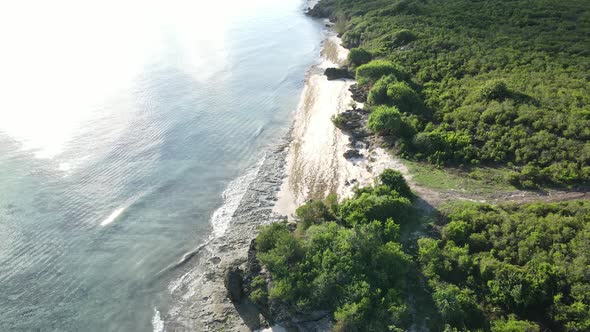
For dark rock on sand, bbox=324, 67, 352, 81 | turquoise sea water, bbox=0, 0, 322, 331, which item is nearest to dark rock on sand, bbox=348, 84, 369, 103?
dark rock on sand, bbox=324, 67, 352, 81

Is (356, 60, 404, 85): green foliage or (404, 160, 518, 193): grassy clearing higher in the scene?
(356, 60, 404, 85): green foliage

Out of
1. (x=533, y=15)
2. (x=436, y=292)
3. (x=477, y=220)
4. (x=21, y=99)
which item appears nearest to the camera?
(x=436, y=292)

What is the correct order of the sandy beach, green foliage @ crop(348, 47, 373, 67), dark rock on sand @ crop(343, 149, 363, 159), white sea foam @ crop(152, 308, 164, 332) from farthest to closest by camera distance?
green foliage @ crop(348, 47, 373, 67)
dark rock on sand @ crop(343, 149, 363, 159)
the sandy beach
white sea foam @ crop(152, 308, 164, 332)

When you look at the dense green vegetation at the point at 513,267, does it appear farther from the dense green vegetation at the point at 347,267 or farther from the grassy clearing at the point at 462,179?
the grassy clearing at the point at 462,179

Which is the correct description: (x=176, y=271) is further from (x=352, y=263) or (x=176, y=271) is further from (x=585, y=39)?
(x=585, y=39)

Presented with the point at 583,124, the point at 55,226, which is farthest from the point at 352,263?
the point at 583,124

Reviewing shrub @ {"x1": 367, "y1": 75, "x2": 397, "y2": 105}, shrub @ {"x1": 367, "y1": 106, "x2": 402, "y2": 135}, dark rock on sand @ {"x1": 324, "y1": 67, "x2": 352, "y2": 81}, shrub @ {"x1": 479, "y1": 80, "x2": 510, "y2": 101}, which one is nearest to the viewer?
shrub @ {"x1": 367, "y1": 106, "x2": 402, "y2": 135}

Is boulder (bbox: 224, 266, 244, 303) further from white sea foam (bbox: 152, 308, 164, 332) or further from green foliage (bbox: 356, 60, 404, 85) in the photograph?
green foliage (bbox: 356, 60, 404, 85)

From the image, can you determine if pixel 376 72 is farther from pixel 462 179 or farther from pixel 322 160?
pixel 462 179
